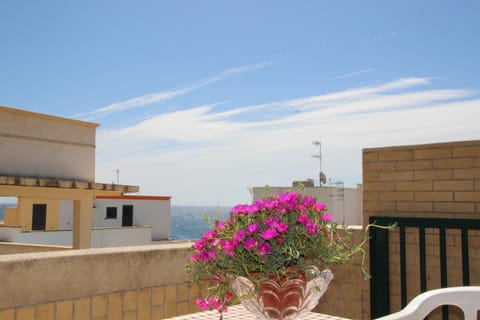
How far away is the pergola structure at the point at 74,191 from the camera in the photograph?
534 inches

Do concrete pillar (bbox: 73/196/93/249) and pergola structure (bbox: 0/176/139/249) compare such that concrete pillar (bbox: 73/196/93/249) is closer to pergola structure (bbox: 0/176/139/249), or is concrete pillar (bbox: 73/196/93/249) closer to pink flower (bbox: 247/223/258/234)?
pergola structure (bbox: 0/176/139/249)

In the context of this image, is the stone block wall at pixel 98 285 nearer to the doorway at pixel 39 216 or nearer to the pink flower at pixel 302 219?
the pink flower at pixel 302 219

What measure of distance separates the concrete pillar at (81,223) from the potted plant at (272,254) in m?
14.0

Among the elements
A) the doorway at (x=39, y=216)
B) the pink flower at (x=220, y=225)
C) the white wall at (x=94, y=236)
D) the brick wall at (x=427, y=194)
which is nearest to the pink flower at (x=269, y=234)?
the pink flower at (x=220, y=225)

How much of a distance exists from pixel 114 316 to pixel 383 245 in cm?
277

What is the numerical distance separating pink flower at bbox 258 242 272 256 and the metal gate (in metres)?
2.48

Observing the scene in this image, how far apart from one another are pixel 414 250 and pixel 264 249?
10.4 feet

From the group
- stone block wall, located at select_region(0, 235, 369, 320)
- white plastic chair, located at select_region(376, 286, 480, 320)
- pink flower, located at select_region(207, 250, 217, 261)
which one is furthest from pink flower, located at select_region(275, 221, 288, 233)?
stone block wall, located at select_region(0, 235, 369, 320)

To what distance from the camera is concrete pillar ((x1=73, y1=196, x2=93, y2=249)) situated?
15.4 meters

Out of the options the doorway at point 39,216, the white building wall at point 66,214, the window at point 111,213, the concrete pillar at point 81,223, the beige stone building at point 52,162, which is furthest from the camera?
the window at point 111,213

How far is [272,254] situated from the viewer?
2.18 meters

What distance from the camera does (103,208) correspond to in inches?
1419

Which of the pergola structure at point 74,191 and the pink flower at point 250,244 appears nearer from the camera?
the pink flower at point 250,244

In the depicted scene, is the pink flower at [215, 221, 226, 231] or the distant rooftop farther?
the distant rooftop
